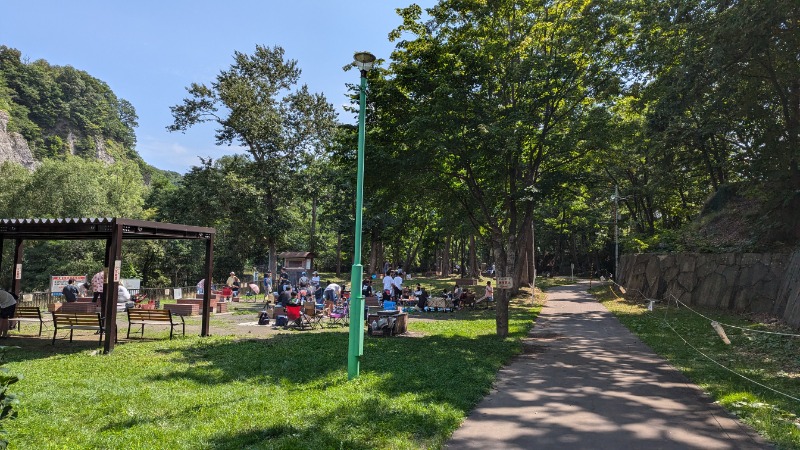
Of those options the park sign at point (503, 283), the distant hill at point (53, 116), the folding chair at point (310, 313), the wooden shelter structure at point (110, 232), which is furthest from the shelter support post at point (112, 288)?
the distant hill at point (53, 116)

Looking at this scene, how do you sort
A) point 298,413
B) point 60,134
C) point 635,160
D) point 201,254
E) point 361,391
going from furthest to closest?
point 60,134, point 201,254, point 635,160, point 361,391, point 298,413

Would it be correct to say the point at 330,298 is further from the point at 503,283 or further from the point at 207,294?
the point at 503,283

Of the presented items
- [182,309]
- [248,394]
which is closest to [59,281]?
[182,309]

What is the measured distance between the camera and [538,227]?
51719 mm

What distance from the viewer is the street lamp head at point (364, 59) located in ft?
25.7

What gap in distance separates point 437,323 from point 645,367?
24.4 ft

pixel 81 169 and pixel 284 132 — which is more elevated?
pixel 284 132

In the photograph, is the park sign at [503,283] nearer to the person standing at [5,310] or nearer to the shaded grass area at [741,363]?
the shaded grass area at [741,363]

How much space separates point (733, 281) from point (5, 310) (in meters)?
23.5

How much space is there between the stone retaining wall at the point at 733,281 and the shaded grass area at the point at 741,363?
90 centimetres

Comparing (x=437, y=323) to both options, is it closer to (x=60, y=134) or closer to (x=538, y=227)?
(x=538, y=227)

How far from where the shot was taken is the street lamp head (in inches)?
308

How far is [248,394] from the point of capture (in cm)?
699

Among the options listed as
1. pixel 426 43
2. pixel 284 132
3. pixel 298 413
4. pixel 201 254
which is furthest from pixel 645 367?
pixel 201 254
